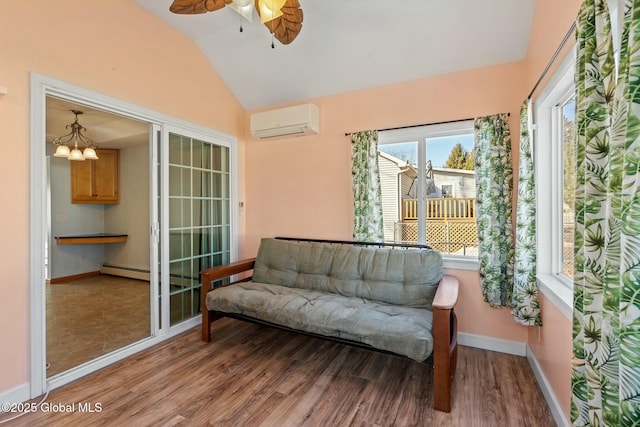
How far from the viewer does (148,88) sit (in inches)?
105

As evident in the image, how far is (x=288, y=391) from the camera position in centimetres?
203

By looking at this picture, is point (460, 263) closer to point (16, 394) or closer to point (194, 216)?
point (194, 216)

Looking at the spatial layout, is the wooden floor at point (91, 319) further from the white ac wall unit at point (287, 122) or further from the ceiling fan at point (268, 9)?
the ceiling fan at point (268, 9)

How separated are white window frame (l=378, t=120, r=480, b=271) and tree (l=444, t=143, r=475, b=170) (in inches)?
5.9

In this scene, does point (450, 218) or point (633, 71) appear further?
point (450, 218)

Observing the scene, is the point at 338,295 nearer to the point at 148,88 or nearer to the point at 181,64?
the point at 148,88

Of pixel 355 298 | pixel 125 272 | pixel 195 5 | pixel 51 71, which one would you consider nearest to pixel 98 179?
pixel 125 272

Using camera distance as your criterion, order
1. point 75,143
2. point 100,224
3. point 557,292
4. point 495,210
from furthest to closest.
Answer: point 100,224
point 75,143
point 495,210
point 557,292

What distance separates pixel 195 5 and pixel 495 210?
2.59m

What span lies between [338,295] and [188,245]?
1.69m

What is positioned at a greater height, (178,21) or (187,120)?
(178,21)

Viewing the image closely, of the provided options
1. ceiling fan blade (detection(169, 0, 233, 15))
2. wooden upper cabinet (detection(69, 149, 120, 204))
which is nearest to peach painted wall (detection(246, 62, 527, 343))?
ceiling fan blade (detection(169, 0, 233, 15))

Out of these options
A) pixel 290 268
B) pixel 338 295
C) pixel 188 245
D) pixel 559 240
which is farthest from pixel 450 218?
pixel 188 245

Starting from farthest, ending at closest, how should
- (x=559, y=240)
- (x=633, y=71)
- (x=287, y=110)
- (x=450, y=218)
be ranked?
(x=287, y=110) → (x=450, y=218) → (x=559, y=240) → (x=633, y=71)
